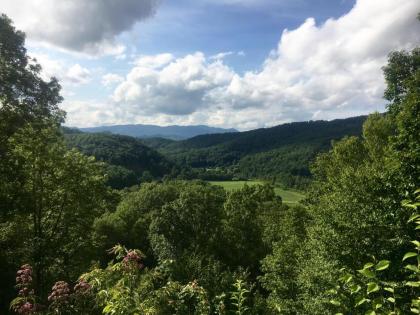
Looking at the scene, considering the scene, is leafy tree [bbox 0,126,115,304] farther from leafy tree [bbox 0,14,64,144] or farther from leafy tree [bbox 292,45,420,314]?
leafy tree [bbox 292,45,420,314]

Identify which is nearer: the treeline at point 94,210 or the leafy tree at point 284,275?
the treeline at point 94,210

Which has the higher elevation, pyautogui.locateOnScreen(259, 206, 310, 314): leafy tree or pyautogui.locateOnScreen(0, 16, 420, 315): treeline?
pyautogui.locateOnScreen(0, 16, 420, 315): treeline

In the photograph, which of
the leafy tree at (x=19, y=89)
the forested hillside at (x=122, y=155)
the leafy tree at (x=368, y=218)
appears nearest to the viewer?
the leafy tree at (x=368, y=218)

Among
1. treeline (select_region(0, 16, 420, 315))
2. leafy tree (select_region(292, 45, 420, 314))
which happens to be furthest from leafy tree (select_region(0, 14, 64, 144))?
leafy tree (select_region(292, 45, 420, 314))

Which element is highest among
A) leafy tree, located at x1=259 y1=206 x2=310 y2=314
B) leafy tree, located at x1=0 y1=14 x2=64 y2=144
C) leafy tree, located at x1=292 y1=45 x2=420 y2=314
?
leafy tree, located at x1=0 y1=14 x2=64 y2=144

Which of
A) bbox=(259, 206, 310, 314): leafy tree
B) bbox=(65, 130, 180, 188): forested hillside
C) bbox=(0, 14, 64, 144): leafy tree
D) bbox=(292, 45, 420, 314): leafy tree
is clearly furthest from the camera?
bbox=(65, 130, 180, 188): forested hillside

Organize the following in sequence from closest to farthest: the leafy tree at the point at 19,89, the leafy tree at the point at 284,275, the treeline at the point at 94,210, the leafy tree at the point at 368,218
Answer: the leafy tree at the point at 368,218
the treeline at the point at 94,210
the leafy tree at the point at 19,89
the leafy tree at the point at 284,275

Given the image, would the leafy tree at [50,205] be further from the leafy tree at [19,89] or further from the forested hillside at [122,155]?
the forested hillside at [122,155]

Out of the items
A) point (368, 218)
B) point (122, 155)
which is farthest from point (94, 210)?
point (122, 155)

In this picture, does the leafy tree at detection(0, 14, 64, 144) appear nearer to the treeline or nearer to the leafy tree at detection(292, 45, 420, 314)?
the treeline

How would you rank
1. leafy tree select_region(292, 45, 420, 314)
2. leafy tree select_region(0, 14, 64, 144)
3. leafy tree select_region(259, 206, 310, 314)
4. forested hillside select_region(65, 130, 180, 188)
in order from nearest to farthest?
leafy tree select_region(292, 45, 420, 314) → leafy tree select_region(0, 14, 64, 144) → leafy tree select_region(259, 206, 310, 314) → forested hillside select_region(65, 130, 180, 188)

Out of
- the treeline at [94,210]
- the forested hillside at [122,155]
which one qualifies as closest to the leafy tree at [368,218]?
the treeline at [94,210]

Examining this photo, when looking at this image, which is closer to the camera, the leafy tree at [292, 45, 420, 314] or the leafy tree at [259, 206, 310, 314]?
the leafy tree at [292, 45, 420, 314]

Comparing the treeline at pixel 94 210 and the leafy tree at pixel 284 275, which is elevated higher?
the treeline at pixel 94 210
